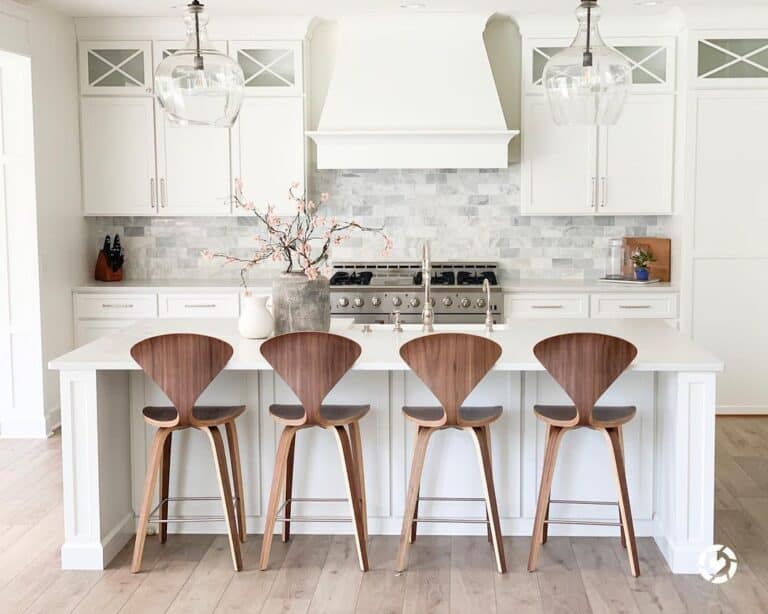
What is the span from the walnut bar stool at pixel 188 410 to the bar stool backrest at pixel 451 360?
0.70m

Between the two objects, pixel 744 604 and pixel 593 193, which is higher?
pixel 593 193

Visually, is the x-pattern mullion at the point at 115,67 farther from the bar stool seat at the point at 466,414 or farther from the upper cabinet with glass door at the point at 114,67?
the bar stool seat at the point at 466,414

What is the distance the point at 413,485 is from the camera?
373 cm

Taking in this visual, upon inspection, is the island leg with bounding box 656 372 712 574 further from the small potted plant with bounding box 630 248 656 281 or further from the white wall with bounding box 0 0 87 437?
the white wall with bounding box 0 0 87 437

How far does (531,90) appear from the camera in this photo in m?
6.16

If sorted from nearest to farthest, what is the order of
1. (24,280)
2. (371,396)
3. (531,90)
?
(371,396), (24,280), (531,90)

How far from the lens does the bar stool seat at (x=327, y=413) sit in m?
3.69

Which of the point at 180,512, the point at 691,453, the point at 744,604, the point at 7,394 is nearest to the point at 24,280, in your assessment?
the point at 7,394

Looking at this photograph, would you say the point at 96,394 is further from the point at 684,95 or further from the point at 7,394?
the point at 684,95

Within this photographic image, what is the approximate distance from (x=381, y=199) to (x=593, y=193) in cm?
139

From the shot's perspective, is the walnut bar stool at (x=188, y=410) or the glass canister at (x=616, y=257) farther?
the glass canister at (x=616, y=257)

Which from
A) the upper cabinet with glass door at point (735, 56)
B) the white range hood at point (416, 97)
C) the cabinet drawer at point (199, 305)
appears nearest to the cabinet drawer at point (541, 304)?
the white range hood at point (416, 97)

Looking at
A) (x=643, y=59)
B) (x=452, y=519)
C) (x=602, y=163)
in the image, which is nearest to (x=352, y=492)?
(x=452, y=519)

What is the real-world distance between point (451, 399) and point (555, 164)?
9.88ft
